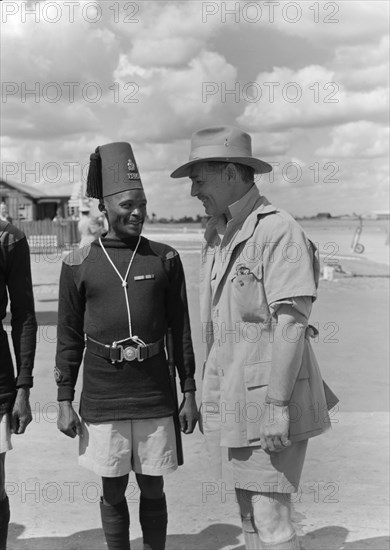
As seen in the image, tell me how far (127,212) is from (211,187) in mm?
427

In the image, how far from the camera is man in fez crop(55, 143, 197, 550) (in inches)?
120

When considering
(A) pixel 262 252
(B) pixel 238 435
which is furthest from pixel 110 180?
(B) pixel 238 435

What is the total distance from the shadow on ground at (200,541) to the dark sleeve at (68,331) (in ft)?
3.30

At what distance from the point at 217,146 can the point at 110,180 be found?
1.83 ft

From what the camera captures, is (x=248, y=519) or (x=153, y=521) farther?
(x=153, y=521)

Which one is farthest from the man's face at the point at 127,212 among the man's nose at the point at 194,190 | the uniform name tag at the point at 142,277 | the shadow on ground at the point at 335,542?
the shadow on ground at the point at 335,542

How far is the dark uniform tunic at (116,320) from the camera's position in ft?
9.95

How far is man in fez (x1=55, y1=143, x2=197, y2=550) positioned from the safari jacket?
0.30 m

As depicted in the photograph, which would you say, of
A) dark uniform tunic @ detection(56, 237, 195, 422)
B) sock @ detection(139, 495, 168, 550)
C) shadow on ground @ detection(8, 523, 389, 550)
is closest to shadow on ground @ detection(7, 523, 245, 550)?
shadow on ground @ detection(8, 523, 389, 550)

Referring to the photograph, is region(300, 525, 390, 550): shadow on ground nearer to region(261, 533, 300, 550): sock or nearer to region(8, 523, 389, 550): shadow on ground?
region(8, 523, 389, 550): shadow on ground

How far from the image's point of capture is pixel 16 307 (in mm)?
3189

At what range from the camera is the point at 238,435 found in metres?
2.85

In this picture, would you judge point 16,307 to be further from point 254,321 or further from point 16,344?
point 254,321

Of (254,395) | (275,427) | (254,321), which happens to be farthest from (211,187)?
(275,427)
